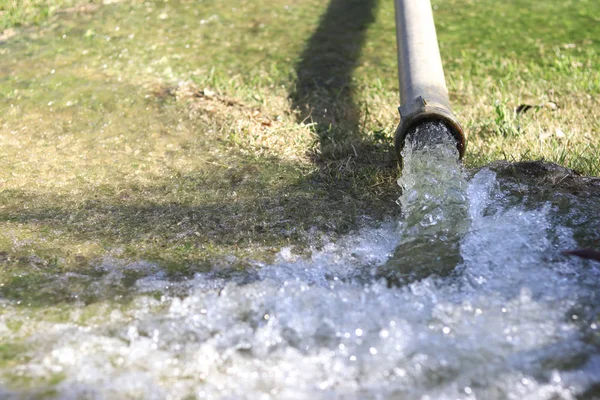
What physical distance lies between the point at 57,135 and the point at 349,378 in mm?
2584

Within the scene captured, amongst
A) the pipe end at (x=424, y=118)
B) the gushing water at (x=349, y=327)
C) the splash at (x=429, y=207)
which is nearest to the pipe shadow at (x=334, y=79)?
the pipe end at (x=424, y=118)

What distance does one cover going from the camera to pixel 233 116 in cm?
403

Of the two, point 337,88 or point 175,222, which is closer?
point 175,222

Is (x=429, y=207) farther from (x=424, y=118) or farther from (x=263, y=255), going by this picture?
(x=263, y=255)

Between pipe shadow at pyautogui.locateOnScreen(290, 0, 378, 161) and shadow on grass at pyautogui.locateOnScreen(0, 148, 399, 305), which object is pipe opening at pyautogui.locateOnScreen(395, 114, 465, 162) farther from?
pipe shadow at pyautogui.locateOnScreen(290, 0, 378, 161)

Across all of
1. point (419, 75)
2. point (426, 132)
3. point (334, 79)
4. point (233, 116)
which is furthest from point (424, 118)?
point (334, 79)

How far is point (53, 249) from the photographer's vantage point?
2.87 meters

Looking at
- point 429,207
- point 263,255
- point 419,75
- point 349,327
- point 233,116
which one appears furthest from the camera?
point 233,116

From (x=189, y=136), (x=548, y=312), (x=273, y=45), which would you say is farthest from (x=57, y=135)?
(x=548, y=312)

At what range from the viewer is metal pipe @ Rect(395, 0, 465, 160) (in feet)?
10.6

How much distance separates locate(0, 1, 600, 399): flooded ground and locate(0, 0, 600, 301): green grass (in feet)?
0.05

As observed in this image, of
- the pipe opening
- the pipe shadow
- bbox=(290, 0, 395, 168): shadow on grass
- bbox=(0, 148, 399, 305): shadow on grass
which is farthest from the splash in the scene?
the pipe shadow

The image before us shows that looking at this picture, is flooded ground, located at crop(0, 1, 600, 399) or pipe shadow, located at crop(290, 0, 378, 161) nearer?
flooded ground, located at crop(0, 1, 600, 399)

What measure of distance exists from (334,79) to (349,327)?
263 cm
